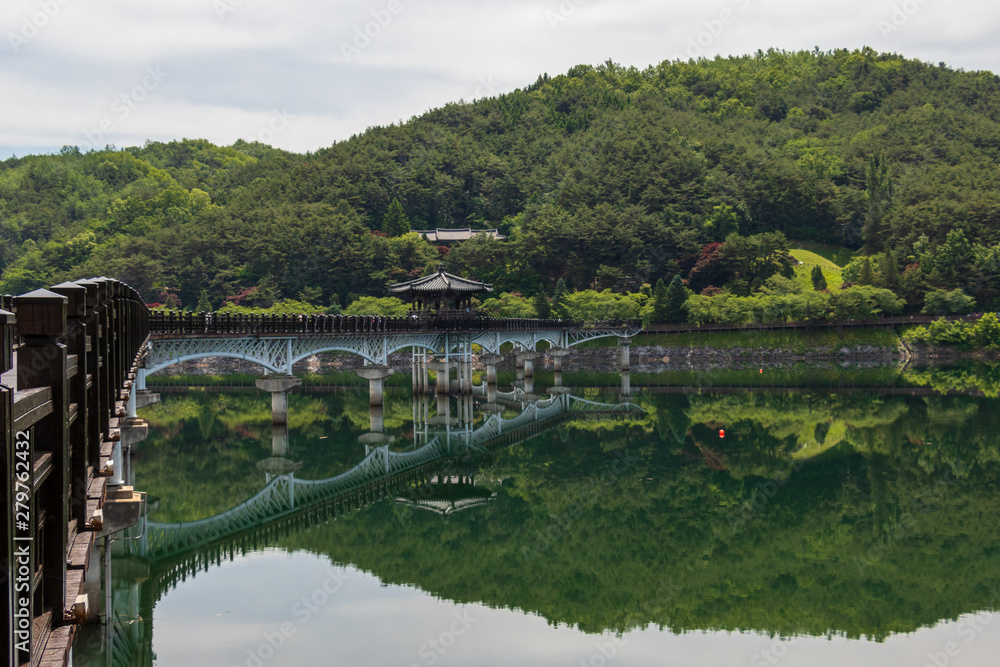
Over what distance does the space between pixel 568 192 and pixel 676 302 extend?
32.3 meters

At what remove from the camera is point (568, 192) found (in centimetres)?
11125

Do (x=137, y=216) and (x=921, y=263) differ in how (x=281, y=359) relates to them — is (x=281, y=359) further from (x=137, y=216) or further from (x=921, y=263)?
(x=137, y=216)

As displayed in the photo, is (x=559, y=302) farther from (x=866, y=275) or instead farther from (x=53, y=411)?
(x=53, y=411)

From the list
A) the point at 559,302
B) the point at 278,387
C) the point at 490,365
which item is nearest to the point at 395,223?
the point at 559,302

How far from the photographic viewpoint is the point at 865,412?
47062 mm

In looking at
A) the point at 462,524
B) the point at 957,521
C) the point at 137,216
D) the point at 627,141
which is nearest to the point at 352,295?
the point at 137,216

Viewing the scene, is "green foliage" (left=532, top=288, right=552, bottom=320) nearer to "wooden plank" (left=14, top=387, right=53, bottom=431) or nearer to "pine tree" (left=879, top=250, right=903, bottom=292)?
"pine tree" (left=879, top=250, right=903, bottom=292)

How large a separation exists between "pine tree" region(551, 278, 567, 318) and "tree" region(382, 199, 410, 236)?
26.5 meters

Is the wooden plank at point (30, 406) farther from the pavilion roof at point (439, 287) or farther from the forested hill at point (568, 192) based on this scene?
the forested hill at point (568, 192)

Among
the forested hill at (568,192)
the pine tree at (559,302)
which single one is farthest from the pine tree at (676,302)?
the pine tree at (559,302)

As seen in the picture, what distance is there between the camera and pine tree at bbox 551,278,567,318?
290ft

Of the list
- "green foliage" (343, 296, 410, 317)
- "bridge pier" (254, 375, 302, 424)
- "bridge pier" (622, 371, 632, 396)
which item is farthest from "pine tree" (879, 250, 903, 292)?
"bridge pier" (254, 375, 302, 424)

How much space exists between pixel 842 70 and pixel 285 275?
391ft

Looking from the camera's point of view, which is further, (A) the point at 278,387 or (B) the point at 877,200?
(B) the point at 877,200
